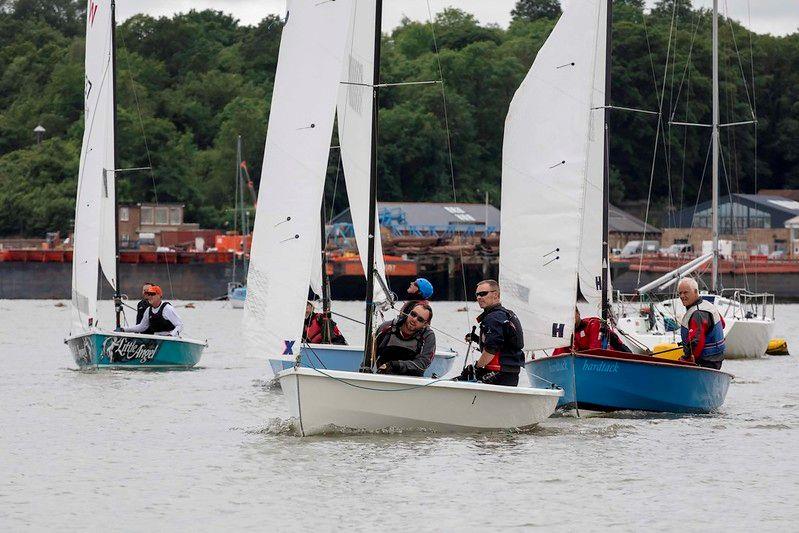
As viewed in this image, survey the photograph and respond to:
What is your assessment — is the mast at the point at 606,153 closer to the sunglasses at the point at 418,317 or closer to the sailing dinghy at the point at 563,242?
the sailing dinghy at the point at 563,242

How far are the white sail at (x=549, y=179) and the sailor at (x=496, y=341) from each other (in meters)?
3.16

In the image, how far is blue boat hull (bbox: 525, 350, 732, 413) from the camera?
22.0 metres

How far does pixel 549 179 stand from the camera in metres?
24.0

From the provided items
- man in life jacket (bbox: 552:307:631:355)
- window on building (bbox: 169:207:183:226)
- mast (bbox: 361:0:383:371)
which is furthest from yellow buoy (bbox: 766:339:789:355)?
window on building (bbox: 169:207:183:226)

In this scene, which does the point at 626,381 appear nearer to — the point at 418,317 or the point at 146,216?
the point at 418,317

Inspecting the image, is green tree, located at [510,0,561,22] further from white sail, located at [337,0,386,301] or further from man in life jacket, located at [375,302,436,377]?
man in life jacket, located at [375,302,436,377]

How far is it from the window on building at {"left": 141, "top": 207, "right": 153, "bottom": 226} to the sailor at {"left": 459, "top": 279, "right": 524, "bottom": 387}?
99773 millimetres

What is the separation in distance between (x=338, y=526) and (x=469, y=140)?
388ft

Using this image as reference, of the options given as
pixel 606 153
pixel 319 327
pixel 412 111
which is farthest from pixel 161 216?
pixel 606 153

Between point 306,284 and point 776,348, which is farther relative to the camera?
point 776,348

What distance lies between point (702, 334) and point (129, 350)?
42.4 ft

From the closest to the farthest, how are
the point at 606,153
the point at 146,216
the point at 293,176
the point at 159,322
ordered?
1. the point at 293,176
2. the point at 606,153
3. the point at 159,322
4. the point at 146,216

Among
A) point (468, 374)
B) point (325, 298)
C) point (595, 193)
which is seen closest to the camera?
point (468, 374)

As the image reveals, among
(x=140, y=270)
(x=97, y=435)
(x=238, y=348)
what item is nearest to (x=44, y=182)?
(x=140, y=270)
